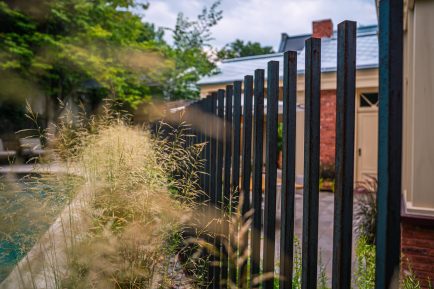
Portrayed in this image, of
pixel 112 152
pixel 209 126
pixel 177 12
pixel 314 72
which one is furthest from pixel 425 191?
pixel 177 12

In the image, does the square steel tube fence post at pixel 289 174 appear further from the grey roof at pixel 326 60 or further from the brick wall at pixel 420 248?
the grey roof at pixel 326 60

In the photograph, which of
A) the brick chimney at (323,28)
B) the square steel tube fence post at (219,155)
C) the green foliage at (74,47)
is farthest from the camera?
the brick chimney at (323,28)

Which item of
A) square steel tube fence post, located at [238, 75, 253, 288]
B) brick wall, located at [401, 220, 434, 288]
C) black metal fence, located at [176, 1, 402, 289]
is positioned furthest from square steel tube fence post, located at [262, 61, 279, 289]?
brick wall, located at [401, 220, 434, 288]

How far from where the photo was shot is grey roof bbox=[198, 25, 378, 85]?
33.7 feet

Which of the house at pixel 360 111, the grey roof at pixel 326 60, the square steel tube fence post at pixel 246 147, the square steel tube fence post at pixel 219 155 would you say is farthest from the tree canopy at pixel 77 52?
the square steel tube fence post at pixel 246 147

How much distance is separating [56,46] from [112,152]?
443 inches

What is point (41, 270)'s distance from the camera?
2.10 m

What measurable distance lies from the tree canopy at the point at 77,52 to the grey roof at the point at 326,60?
93.9 inches

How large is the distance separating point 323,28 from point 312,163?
1290 cm

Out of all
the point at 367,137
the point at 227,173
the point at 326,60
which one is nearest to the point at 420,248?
the point at 227,173

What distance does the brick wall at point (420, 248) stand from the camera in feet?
10.6

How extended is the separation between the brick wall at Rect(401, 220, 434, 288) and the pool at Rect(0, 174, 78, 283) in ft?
9.38

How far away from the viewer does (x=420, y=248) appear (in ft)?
10.8

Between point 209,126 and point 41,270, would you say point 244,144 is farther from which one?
point 41,270
